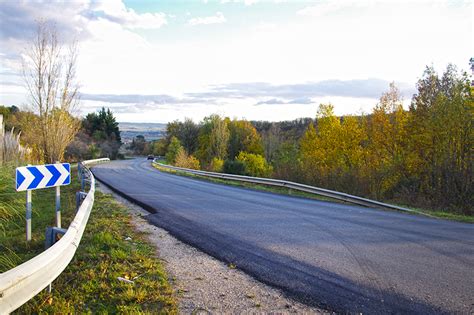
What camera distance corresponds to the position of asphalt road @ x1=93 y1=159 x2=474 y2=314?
4598 mm

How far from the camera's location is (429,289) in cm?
483

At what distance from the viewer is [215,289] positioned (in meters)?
4.85

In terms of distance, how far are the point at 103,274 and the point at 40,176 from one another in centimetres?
249

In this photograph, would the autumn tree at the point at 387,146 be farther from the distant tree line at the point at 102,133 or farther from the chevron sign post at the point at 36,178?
the distant tree line at the point at 102,133

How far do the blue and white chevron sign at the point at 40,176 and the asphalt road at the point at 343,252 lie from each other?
8.45ft

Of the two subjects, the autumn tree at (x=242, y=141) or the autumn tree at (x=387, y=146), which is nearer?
the autumn tree at (x=387, y=146)

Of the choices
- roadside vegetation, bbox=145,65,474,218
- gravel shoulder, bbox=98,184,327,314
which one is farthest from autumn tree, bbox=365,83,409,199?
gravel shoulder, bbox=98,184,327,314

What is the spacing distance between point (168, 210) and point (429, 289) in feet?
23.8

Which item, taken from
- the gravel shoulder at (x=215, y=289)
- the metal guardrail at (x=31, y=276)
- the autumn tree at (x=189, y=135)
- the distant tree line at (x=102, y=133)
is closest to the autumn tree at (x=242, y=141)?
the autumn tree at (x=189, y=135)

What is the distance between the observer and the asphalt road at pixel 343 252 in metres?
4.60

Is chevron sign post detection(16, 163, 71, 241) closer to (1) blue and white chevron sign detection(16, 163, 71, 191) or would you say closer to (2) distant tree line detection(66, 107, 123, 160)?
(1) blue and white chevron sign detection(16, 163, 71, 191)

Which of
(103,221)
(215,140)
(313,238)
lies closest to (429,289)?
(313,238)

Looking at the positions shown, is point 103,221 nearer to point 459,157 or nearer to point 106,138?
point 459,157

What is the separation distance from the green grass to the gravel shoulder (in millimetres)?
196
